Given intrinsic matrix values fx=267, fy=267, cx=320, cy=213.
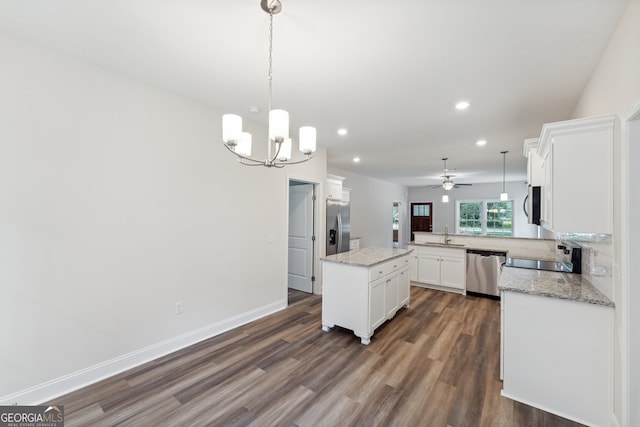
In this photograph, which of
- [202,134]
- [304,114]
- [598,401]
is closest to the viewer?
[598,401]

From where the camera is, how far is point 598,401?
1.80 m

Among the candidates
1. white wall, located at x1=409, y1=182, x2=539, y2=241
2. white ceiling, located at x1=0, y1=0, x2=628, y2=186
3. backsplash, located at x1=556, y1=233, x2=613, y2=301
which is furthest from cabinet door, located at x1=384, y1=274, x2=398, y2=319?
white wall, located at x1=409, y1=182, x2=539, y2=241

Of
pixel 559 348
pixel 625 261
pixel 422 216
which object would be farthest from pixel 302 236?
pixel 422 216

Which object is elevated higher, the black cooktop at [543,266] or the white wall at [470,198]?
the white wall at [470,198]

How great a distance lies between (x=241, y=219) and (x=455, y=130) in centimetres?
321

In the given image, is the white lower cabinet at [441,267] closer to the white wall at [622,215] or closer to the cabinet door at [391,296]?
the cabinet door at [391,296]

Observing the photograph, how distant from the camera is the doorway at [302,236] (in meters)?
4.75

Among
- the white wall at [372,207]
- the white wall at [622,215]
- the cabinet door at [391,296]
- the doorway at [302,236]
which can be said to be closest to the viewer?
the white wall at [622,215]

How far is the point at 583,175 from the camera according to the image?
1.80 m

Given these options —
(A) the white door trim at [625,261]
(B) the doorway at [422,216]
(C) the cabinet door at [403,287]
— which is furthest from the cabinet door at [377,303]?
(B) the doorway at [422,216]

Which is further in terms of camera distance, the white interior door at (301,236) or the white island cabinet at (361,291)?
the white interior door at (301,236)

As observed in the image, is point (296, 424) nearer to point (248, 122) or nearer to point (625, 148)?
point (625, 148)

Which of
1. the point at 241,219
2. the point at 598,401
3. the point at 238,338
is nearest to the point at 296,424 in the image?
the point at 238,338

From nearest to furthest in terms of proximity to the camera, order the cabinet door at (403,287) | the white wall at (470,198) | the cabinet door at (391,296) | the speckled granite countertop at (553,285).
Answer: the speckled granite countertop at (553,285) → the cabinet door at (391,296) → the cabinet door at (403,287) → the white wall at (470,198)
